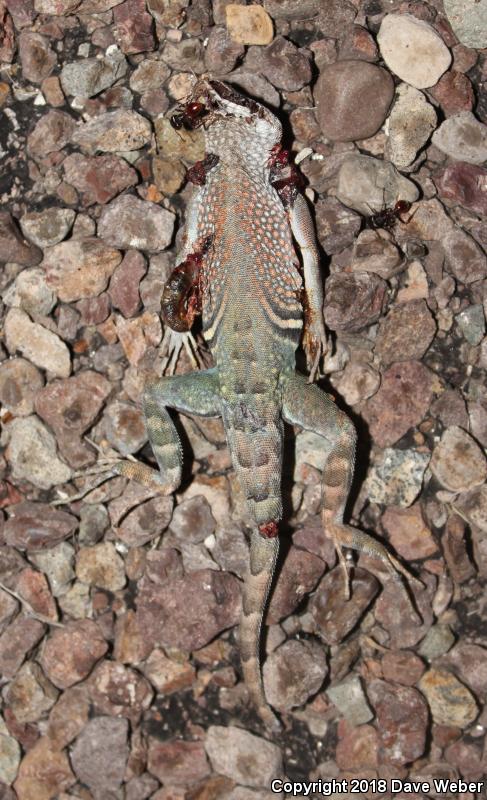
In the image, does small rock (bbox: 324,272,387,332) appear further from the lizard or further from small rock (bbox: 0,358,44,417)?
small rock (bbox: 0,358,44,417)

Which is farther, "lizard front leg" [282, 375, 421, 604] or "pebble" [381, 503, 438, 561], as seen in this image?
"pebble" [381, 503, 438, 561]

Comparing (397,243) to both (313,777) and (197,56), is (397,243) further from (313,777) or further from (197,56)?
(313,777)

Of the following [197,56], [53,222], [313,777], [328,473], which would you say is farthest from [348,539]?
[197,56]

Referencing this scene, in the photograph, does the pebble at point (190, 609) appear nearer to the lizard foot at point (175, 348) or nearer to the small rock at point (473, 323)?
the lizard foot at point (175, 348)

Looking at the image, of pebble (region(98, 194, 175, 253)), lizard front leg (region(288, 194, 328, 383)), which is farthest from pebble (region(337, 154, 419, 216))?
pebble (region(98, 194, 175, 253))

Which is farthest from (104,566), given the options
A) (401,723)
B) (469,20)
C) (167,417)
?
(469,20)

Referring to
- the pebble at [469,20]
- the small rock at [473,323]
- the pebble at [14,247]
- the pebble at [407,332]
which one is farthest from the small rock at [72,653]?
the pebble at [469,20]
